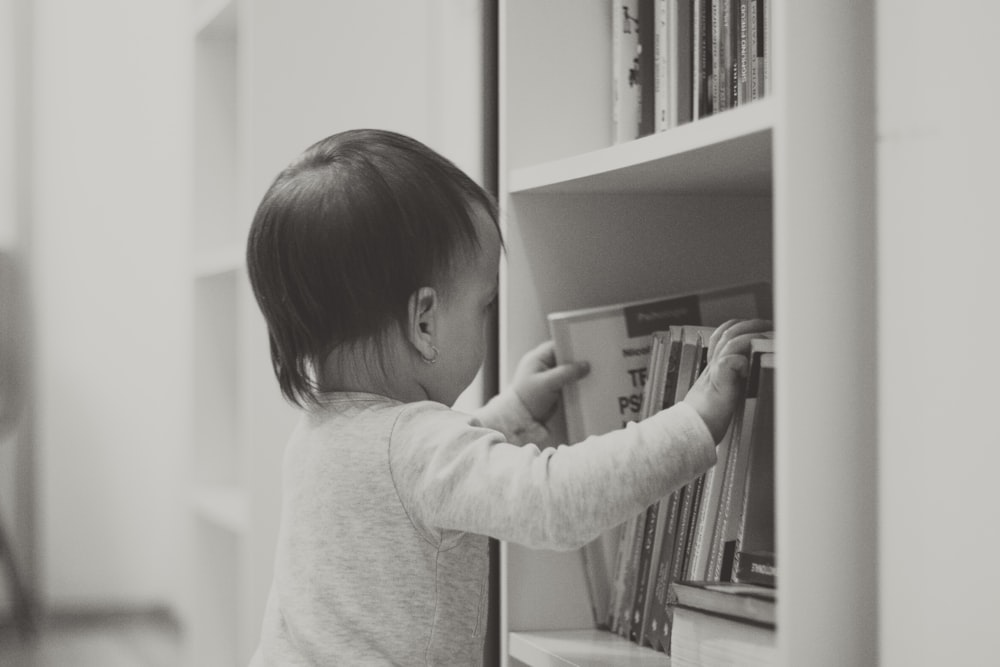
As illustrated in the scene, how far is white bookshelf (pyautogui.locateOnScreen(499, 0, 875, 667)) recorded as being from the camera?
725mm

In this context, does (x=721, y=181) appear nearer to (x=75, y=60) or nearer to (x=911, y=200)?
(x=911, y=200)

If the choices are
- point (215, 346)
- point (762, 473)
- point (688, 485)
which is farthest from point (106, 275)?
point (762, 473)

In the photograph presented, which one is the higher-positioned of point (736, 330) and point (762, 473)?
point (736, 330)

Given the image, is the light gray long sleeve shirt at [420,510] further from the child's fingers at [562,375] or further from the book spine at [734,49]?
the book spine at [734,49]

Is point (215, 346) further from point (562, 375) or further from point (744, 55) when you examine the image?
point (744, 55)

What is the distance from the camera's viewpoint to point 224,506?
6.23ft

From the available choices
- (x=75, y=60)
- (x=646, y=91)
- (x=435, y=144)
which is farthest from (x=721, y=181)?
(x=75, y=60)

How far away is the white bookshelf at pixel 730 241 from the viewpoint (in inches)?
28.5

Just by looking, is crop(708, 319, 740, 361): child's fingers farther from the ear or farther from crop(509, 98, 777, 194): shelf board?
the ear

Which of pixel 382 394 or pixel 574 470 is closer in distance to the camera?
pixel 574 470

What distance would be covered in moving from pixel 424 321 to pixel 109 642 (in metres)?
2.05

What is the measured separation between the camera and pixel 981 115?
26.1 inches

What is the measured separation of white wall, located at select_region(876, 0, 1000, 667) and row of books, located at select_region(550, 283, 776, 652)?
18 centimetres

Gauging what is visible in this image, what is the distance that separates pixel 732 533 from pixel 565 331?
270 millimetres
